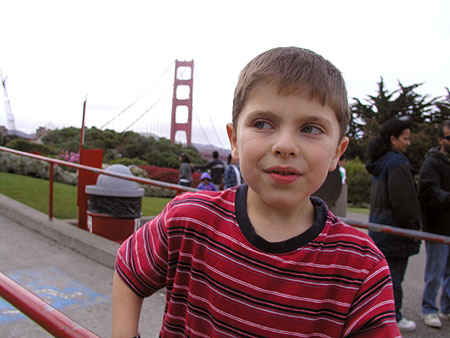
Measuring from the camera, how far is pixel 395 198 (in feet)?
9.21

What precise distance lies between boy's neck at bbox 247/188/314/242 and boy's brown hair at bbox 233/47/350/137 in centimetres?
20

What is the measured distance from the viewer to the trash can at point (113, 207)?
4.18 m

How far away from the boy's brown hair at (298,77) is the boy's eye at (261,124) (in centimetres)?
7

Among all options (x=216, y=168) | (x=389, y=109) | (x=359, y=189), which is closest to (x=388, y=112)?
(x=389, y=109)

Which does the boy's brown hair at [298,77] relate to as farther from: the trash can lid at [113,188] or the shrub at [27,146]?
the shrub at [27,146]

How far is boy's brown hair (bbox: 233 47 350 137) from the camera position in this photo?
805 millimetres

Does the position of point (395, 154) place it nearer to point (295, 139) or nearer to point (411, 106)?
point (295, 139)

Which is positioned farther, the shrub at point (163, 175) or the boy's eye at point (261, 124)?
the shrub at point (163, 175)

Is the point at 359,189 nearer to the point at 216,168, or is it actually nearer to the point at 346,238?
the point at 216,168

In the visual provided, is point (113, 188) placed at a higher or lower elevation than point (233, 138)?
lower

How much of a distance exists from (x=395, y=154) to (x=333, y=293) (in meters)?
2.42

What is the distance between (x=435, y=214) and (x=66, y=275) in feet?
10.2

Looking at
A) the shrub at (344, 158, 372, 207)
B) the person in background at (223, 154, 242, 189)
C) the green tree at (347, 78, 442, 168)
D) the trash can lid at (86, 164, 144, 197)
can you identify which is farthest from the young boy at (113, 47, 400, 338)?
the green tree at (347, 78, 442, 168)

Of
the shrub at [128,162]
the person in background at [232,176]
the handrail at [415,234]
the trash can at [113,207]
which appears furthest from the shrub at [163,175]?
the handrail at [415,234]
